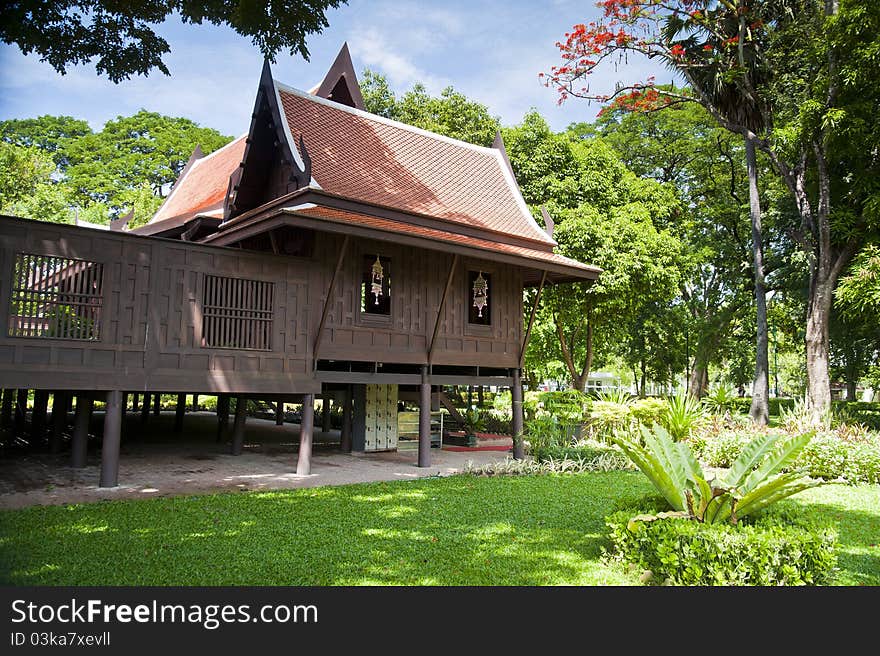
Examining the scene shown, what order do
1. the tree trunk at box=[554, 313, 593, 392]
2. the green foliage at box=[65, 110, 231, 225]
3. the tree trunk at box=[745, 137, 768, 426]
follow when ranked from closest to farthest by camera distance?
the tree trunk at box=[745, 137, 768, 426], the tree trunk at box=[554, 313, 593, 392], the green foliage at box=[65, 110, 231, 225]

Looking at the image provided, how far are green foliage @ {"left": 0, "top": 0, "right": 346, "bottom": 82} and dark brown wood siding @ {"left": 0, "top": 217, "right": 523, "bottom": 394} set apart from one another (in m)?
2.40

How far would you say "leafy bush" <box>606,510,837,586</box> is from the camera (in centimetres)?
486

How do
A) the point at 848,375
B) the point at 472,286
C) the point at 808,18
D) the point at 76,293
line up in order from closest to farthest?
1. the point at 76,293
2. the point at 472,286
3. the point at 808,18
4. the point at 848,375

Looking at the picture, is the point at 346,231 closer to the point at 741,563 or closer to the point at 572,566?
the point at 572,566

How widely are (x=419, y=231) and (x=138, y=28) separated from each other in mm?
5357

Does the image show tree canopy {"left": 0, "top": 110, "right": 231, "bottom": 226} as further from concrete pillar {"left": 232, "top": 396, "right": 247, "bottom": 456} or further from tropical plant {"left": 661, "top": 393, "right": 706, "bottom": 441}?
tropical plant {"left": 661, "top": 393, "right": 706, "bottom": 441}

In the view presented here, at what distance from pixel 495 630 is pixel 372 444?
11.8 meters

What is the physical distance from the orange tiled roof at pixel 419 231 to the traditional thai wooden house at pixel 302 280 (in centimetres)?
6

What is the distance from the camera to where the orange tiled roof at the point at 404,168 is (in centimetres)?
1245

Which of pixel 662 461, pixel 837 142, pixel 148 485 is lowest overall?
pixel 148 485

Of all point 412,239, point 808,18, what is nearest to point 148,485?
point 412,239

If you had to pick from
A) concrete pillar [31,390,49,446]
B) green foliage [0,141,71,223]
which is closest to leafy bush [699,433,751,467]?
concrete pillar [31,390,49,446]

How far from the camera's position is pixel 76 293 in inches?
352

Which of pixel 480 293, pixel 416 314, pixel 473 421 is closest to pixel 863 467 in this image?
pixel 480 293
